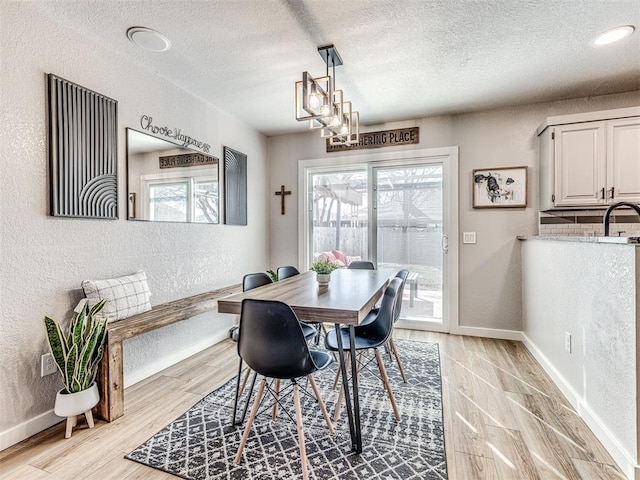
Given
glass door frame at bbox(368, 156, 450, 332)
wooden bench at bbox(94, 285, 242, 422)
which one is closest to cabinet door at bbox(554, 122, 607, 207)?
glass door frame at bbox(368, 156, 450, 332)

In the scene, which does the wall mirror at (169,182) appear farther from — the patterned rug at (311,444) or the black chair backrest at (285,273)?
the patterned rug at (311,444)

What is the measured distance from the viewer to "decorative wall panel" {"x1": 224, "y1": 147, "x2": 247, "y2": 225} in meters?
3.60

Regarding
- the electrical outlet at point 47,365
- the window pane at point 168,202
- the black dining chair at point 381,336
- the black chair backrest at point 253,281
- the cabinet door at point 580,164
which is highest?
the cabinet door at point 580,164

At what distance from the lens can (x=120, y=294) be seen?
7.28 feet

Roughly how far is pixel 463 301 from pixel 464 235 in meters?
0.75

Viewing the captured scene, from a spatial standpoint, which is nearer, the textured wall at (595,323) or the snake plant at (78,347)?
the textured wall at (595,323)

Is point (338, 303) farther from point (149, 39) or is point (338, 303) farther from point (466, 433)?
point (149, 39)

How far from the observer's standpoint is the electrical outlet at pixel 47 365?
6.36 ft

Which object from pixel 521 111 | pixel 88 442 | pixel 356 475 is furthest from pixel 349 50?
pixel 88 442

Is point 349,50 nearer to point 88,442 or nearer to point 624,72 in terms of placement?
point 624,72

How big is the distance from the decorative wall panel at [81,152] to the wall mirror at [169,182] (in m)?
0.17

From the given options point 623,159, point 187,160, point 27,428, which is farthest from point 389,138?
point 27,428

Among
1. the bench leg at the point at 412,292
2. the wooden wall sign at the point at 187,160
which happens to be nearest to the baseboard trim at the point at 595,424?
the bench leg at the point at 412,292

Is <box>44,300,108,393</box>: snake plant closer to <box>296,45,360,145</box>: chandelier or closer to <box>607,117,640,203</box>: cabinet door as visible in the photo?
<box>296,45,360,145</box>: chandelier
